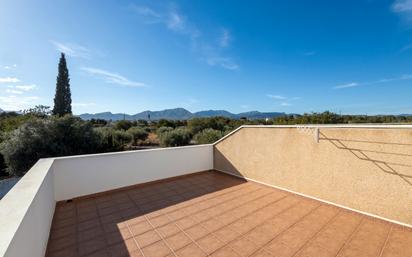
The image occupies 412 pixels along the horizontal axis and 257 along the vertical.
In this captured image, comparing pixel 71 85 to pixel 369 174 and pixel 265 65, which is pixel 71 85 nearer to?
pixel 265 65

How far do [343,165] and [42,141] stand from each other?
30.3 feet

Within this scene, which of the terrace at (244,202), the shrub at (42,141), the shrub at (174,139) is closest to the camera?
the terrace at (244,202)

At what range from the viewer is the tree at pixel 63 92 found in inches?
933

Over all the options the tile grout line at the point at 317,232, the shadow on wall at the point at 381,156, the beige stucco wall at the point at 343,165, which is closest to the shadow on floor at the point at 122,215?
the beige stucco wall at the point at 343,165

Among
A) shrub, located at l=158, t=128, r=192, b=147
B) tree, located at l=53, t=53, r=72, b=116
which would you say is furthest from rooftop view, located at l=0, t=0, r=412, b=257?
tree, located at l=53, t=53, r=72, b=116

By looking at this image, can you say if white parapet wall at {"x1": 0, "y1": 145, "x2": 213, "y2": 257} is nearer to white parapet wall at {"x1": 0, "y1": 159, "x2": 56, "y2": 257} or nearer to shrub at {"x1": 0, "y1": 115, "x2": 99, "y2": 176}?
white parapet wall at {"x1": 0, "y1": 159, "x2": 56, "y2": 257}

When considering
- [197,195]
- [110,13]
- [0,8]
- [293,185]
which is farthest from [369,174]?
[0,8]

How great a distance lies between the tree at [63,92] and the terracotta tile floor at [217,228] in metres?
25.3

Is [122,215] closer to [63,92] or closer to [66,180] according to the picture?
[66,180]

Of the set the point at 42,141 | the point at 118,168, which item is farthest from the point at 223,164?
the point at 42,141

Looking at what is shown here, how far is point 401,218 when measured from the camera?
2.89 meters

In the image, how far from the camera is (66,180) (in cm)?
400

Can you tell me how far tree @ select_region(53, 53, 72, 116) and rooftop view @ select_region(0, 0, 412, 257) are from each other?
12627mm

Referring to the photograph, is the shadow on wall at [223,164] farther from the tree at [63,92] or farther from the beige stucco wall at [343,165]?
the tree at [63,92]
